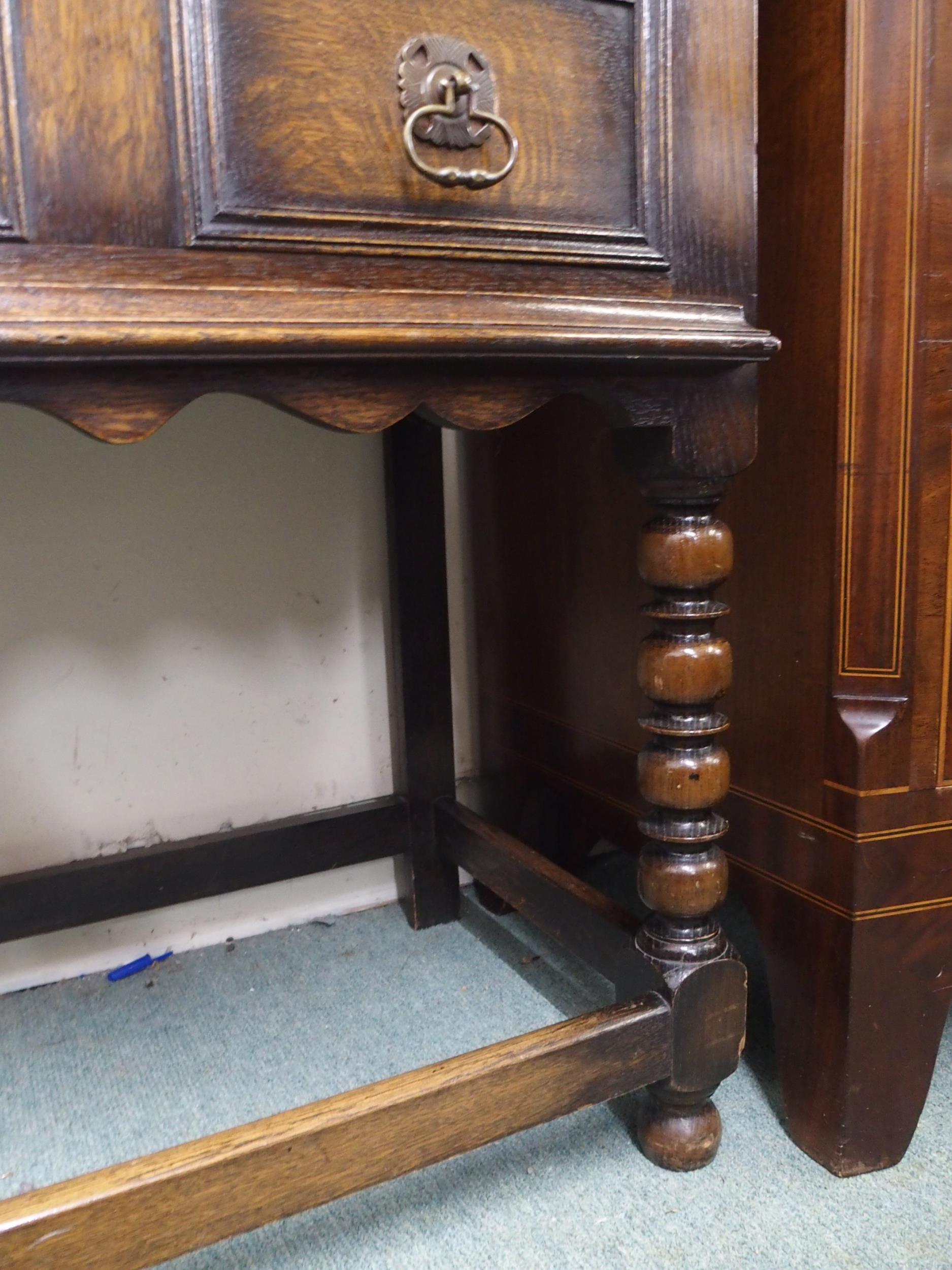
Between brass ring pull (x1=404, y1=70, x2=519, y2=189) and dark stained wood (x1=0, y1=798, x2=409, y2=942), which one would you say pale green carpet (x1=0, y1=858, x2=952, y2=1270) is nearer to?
dark stained wood (x1=0, y1=798, x2=409, y2=942)

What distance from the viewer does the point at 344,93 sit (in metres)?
0.50

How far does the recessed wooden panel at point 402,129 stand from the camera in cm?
47

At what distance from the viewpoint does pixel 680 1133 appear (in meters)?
0.70

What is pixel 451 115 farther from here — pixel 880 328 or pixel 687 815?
pixel 687 815

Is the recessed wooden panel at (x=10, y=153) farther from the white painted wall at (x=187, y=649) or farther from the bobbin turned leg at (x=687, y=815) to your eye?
the white painted wall at (x=187, y=649)

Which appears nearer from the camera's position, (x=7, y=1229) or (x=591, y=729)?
(x=7, y=1229)

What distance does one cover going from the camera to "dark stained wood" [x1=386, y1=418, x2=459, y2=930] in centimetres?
104

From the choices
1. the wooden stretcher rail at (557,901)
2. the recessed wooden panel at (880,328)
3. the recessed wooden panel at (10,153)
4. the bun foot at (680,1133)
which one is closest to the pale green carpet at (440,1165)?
the bun foot at (680,1133)

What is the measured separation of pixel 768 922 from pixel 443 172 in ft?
1.83

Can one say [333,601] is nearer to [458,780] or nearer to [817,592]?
[458,780]

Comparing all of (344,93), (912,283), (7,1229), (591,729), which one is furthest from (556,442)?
(7,1229)

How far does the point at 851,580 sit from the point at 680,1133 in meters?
0.40

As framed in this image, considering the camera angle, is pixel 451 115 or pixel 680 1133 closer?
pixel 451 115

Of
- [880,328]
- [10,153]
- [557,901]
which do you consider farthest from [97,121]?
[557,901]
